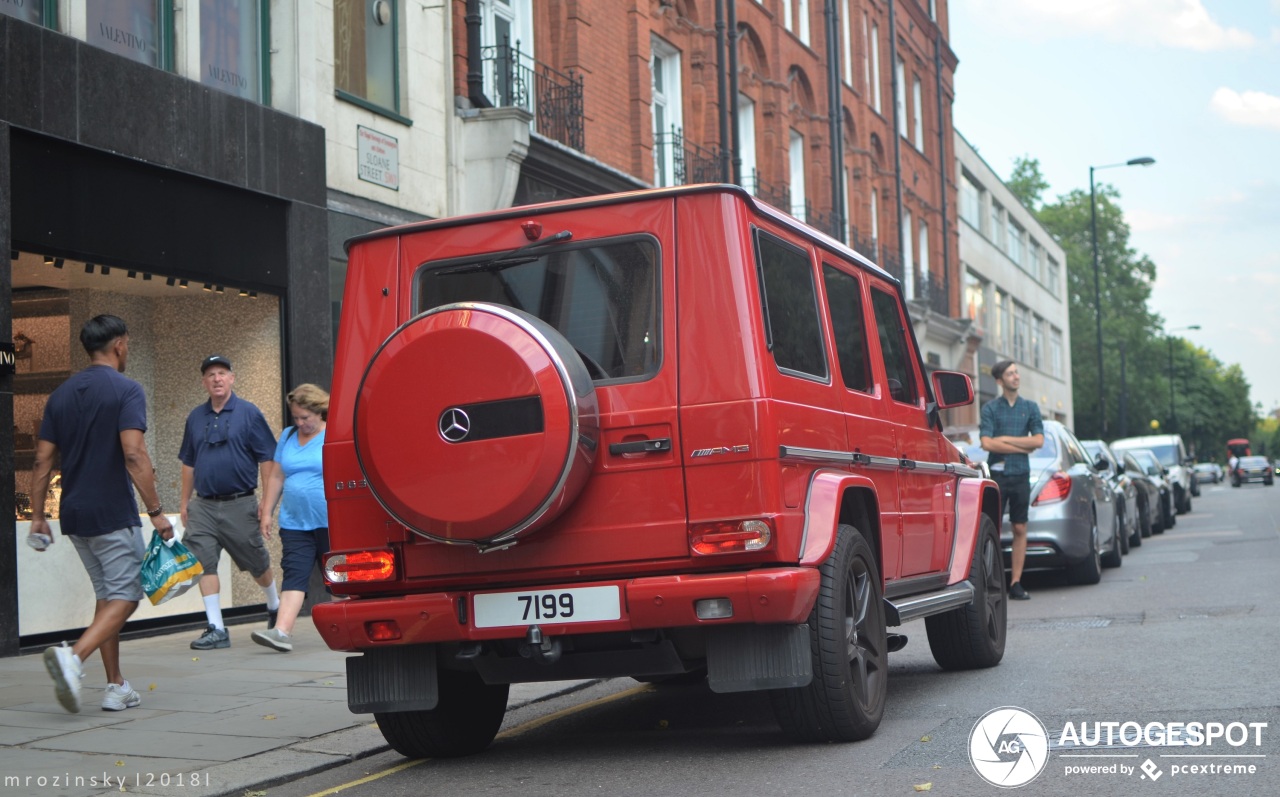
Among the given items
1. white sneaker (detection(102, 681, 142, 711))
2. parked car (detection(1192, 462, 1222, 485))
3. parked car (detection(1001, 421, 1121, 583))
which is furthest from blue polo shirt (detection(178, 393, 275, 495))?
parked car (detection(1192, 462, 1222, 485))

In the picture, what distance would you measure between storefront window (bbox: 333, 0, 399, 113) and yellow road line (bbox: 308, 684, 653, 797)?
7.80 m

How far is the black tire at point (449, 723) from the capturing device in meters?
6.54

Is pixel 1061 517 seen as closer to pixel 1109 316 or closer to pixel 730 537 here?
pixel 730 537

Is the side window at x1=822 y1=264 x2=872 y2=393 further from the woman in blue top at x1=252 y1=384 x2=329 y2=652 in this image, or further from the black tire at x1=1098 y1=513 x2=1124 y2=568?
the black tire at x1=1098 y1=513 x2=1124 y2=568

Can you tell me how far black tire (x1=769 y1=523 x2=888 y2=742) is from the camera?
598 cm

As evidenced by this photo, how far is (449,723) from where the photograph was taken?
21.7 ft

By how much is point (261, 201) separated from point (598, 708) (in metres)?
6.85

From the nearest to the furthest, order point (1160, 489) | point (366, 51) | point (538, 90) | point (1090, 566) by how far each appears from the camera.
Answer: point (1090, 566) → point (366, 51) → point (538, 90) → point (1160, 489)

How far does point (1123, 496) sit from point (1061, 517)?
4.76m

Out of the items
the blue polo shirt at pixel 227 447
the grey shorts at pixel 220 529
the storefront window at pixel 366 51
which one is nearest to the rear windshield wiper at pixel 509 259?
the blue polo shirt at pixel 227 447

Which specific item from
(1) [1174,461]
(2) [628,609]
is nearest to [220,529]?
(2) [628,609]

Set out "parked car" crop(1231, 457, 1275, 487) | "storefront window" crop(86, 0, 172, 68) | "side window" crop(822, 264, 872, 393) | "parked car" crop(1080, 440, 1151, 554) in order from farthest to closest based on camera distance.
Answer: "parked car" crop(1231, 457, 1275, 487) < "parked car" crop(1080, 440, 1151, 554) < "storefront window" crop(86, 0, 172, 68) < "side window" crop(822, 264, 872, 393)

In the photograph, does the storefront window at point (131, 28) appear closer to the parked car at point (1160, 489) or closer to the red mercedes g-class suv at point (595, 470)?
the red mercedes g-class suv at point (595, 470)

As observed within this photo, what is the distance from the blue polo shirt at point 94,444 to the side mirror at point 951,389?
4.33 metres
